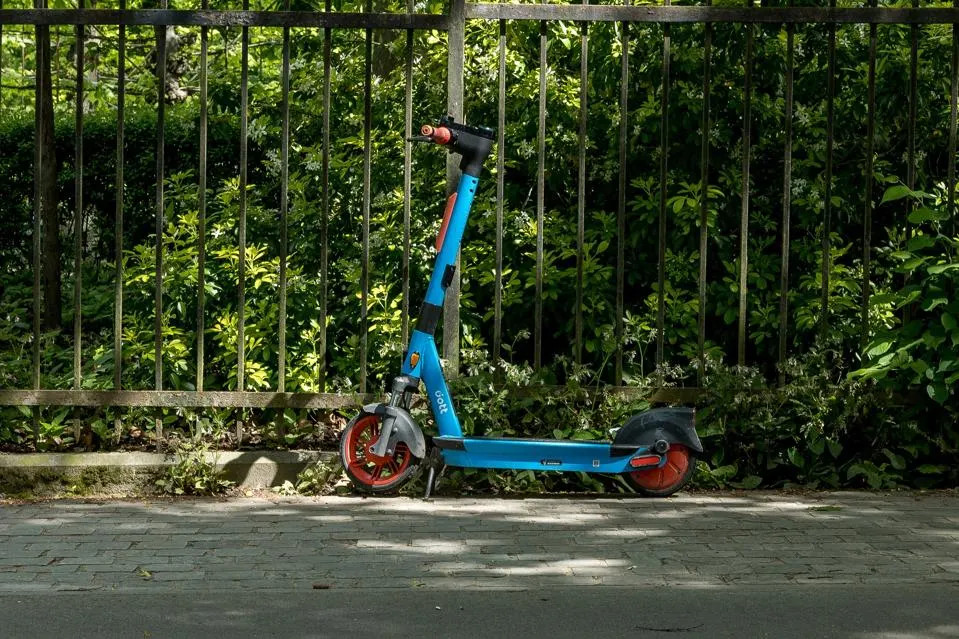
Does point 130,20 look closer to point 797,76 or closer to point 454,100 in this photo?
point 454,100

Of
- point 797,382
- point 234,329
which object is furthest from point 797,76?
point 234,329

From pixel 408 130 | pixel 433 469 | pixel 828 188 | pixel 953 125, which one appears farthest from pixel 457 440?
pixel 953 125

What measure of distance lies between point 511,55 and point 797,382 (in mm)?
2777

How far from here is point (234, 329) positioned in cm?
685

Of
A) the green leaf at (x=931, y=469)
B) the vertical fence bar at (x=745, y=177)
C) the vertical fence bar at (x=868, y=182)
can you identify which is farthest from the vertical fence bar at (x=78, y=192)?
the green leaf at (x=931, y=469)

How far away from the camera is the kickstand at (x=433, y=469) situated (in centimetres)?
629

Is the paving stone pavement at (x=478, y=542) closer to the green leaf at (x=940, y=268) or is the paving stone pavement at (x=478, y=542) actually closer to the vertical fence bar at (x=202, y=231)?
the vertical fence bar at (x=202, y=231)

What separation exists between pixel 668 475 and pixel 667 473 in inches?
0.5

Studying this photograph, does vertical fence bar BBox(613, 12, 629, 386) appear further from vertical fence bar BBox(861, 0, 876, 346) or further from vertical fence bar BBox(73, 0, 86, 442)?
vertical fence bar BBox(73, 0, 86, 442)

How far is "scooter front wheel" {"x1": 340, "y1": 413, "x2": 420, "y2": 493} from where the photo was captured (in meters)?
6.21

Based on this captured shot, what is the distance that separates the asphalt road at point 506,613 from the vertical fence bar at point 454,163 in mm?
2165

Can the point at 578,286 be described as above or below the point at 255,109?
below

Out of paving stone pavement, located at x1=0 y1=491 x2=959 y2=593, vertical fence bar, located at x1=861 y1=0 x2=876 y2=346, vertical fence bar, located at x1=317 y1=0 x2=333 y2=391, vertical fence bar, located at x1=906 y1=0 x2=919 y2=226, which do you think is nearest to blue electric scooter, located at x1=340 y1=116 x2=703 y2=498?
paving stone pavement, located at x1=0 y1=491 x2=959 y2=593

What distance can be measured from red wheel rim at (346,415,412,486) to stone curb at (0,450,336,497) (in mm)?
396
